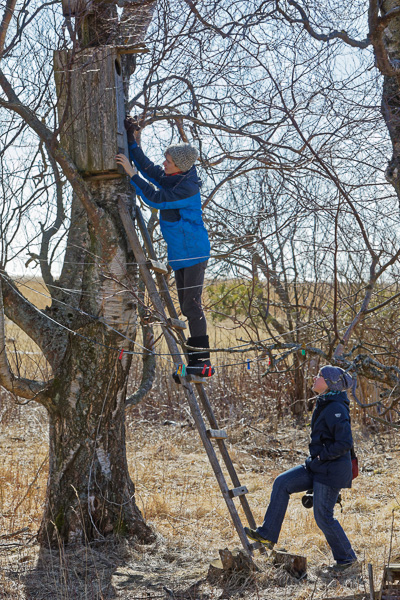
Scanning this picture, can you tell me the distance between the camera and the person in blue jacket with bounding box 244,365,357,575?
4551 mm

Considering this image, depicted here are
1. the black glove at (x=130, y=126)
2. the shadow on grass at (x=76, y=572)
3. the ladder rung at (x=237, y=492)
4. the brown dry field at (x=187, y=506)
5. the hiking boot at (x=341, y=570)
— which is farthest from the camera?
the black glove at (x=130, y=126)

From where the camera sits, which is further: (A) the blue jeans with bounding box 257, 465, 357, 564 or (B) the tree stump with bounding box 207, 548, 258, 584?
(A) the blue jeans with bounding box 257, 465, 357, 564

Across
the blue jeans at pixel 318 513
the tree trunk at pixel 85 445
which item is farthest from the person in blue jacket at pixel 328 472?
the tree trunk at pixel 85 445

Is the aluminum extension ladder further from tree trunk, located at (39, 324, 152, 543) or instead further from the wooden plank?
tree trunk, located at (39, 324, 152, 543)

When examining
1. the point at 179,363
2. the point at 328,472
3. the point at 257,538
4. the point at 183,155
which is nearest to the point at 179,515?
the point at 257,538

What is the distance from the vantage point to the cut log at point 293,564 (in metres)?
4.47

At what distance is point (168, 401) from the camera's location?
10.8m

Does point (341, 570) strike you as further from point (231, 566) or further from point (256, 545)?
point (231, 566)

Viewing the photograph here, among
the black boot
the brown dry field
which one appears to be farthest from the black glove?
the brown dry field

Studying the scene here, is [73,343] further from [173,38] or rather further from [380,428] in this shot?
[380,428]

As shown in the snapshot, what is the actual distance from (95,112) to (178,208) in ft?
3.01

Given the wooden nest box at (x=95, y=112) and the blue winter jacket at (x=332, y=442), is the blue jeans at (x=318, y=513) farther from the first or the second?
the wooden nest box at (x=95, y=112)

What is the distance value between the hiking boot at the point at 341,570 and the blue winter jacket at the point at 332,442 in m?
0.56

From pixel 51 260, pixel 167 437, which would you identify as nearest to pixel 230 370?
pixel 167 437
